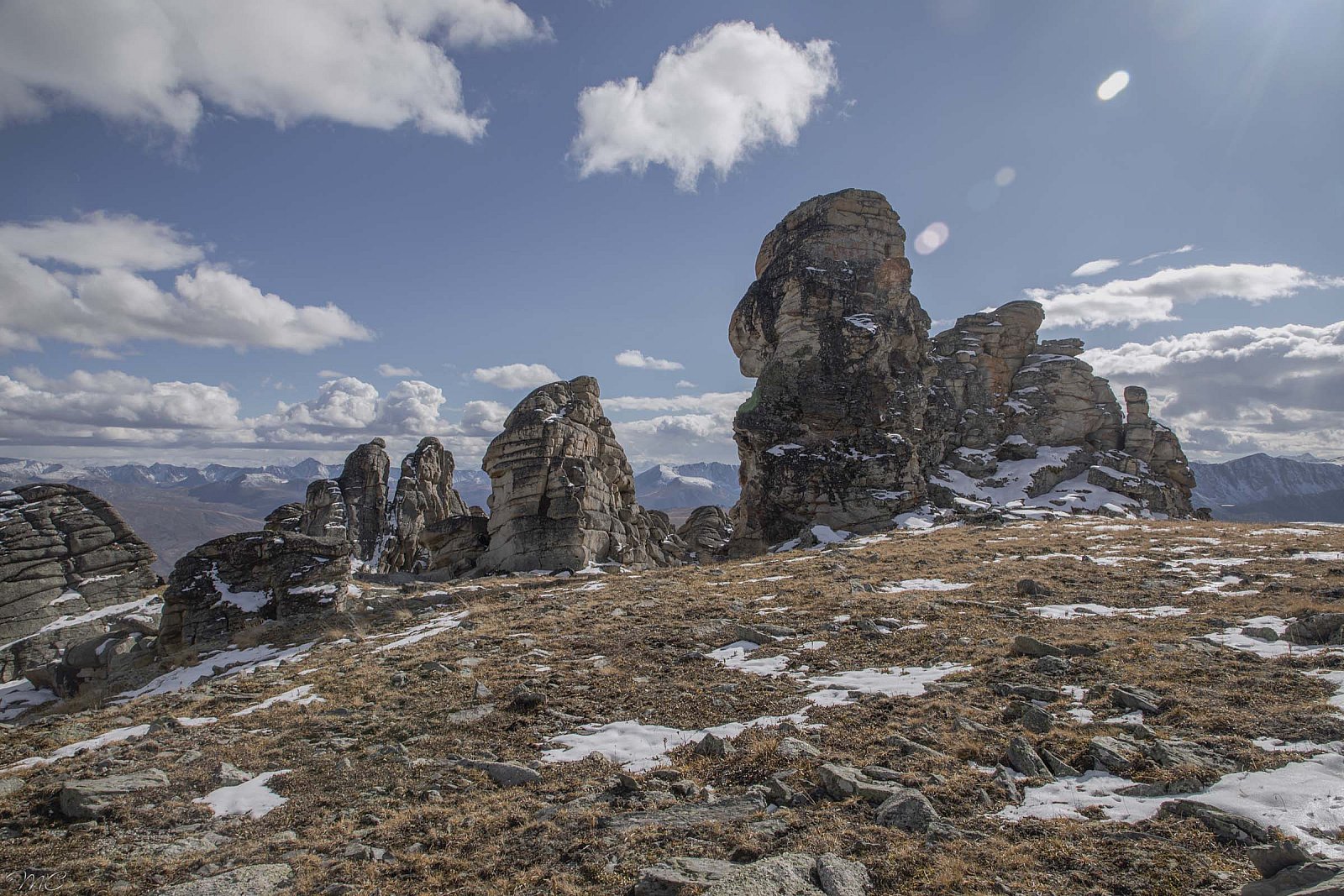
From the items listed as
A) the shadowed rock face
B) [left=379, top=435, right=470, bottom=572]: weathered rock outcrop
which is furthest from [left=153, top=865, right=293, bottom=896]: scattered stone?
the shadowed rock face

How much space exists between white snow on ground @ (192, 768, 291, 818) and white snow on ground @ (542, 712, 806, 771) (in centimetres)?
359

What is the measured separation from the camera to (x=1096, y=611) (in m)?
15.2

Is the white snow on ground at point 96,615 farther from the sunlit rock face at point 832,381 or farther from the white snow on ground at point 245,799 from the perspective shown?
the sunlit rock face at point 832,381

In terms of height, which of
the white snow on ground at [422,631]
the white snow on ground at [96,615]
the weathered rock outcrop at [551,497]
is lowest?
the white snow on ground at [96,615]

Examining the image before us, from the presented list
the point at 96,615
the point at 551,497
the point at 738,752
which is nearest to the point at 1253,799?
the point at 738,752

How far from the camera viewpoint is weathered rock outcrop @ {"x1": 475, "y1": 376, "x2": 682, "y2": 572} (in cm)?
3338

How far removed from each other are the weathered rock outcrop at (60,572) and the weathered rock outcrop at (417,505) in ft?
86.6

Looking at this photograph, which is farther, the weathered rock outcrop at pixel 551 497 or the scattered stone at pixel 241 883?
the weathered rock outcrop at pixel 551 497

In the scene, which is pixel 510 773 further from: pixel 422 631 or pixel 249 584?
pixel 249 584

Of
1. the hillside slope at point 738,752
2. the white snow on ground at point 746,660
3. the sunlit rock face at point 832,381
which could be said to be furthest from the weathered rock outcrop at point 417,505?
the white snow on ground at point 746,660

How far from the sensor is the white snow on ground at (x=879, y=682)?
10.4 metres

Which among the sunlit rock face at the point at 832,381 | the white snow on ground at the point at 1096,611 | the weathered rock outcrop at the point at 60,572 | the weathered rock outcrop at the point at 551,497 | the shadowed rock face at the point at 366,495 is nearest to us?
the white snow on ground at the point at 1096,611

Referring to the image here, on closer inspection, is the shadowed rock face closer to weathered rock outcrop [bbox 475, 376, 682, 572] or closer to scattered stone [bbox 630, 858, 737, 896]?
weathered rock outcrop [bbox 475, 376, 682, 572]

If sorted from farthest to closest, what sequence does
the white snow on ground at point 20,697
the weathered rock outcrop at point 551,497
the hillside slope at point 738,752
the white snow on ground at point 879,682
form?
the weathered rock outcrop at point 551,497, the white snow on ground at point 20,697, the white snow on ground at point 879,682, the hillside slope at point 738,752
